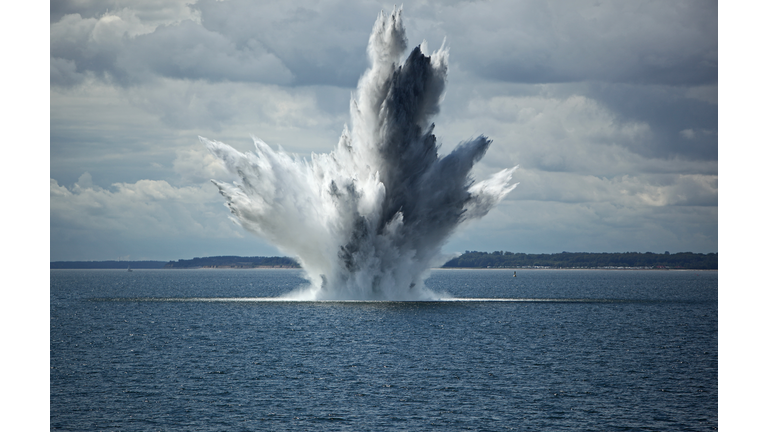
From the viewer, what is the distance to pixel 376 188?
255 ft

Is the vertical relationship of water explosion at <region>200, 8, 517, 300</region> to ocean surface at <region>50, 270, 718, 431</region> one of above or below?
above

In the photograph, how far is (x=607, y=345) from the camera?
6038 cm

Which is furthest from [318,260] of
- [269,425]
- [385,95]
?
[269,425]

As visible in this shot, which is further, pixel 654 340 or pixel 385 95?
pixel 385 95

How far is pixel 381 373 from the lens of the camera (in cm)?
4575

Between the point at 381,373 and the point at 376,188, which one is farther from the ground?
the point at 376,188

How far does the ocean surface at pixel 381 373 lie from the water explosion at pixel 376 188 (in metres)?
6.92

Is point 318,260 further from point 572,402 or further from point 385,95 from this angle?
point 572,402

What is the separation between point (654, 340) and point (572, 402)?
30.5 metres

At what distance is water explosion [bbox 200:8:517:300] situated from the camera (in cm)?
7875

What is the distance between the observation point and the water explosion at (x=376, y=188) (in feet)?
258

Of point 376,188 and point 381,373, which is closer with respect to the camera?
point 381,373

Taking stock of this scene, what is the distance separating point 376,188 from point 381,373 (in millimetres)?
35127

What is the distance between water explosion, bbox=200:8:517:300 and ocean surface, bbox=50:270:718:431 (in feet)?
22.7
